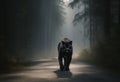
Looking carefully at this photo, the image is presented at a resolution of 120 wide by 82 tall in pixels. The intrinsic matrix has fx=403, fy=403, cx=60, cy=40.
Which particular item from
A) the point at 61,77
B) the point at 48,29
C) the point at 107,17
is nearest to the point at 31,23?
the point at 48,29

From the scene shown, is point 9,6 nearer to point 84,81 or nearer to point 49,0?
point 84,81

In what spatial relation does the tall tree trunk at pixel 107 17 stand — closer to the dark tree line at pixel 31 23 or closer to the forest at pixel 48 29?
the forest at pixel 48 29

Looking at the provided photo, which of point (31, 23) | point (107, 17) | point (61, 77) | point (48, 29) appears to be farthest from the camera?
point (48, 29)

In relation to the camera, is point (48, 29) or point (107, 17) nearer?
point (107, 17)

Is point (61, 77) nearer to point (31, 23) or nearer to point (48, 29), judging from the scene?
point (31, 23)

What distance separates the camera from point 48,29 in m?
87.0

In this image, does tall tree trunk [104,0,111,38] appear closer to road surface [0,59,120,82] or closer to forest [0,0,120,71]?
forest [0,0,120,71]

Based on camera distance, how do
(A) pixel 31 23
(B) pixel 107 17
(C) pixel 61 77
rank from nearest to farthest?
(C) pixel 61 77 → (B) pixel 107 17 → (A) pixel 31 23

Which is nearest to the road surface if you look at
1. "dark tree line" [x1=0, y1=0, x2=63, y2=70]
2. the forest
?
the forest

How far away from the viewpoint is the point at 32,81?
47.9 ft

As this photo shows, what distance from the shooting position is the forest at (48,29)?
28.5m

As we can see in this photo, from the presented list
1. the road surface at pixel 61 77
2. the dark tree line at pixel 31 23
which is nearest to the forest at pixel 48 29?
the dark tree line at pixel 31 23

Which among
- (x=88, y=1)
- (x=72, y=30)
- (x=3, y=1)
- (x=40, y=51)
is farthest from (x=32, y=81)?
(x=72, y=30)

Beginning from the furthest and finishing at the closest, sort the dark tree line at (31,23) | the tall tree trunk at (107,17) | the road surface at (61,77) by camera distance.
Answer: the dark tree line at (31,23) → the tall tree trunk at (107,17) → the road surface at (61,77)
